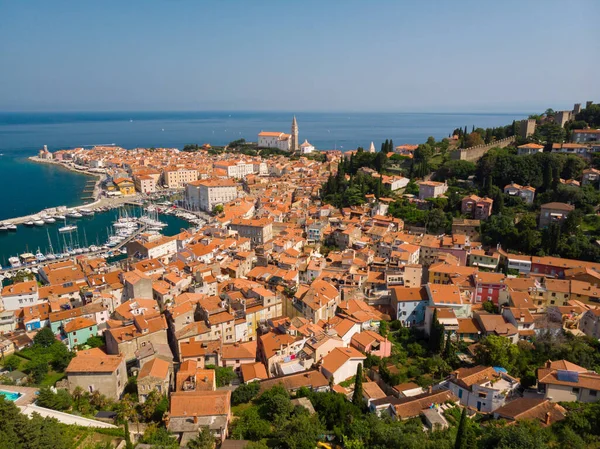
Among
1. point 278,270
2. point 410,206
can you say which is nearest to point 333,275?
point 278,270

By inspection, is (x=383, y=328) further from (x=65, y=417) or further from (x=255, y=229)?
(x=255, y=229)

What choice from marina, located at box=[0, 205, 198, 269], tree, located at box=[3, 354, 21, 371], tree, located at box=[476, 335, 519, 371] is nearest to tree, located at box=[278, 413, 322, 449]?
tree, located at box=[476, 335, 519, 371]

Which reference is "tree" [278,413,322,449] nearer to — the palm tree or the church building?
the palm tree

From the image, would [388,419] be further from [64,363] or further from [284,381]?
[64,363]

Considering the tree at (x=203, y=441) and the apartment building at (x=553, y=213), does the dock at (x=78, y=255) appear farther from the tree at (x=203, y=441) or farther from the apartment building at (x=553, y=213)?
the apartment building at (x=553, y=213)

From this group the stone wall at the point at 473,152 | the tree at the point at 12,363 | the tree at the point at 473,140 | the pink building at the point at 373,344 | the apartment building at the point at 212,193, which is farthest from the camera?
the apartment building at the point at 212,193

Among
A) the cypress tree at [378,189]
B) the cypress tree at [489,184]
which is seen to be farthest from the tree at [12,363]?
the cypress tree at [489,184]

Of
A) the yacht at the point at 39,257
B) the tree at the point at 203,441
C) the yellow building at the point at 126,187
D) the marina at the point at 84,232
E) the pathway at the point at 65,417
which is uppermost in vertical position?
the tree at the point at 203,441
